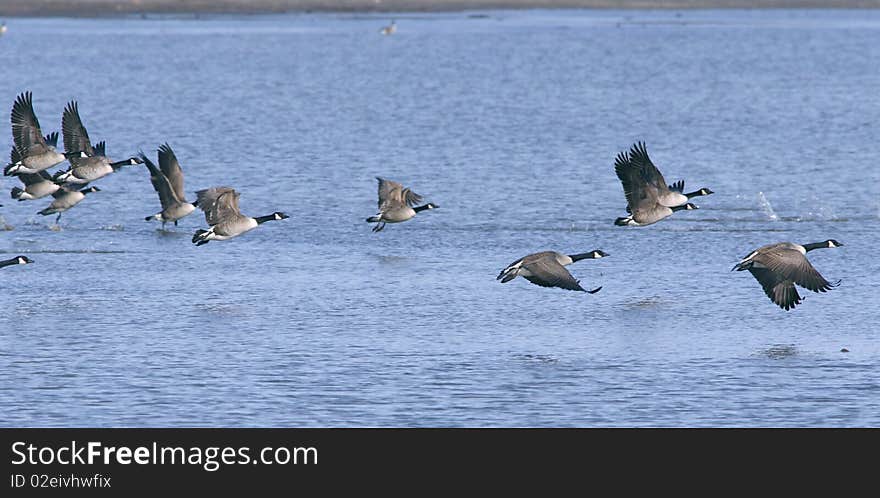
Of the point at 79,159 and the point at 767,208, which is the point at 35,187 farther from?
the point at 767,208

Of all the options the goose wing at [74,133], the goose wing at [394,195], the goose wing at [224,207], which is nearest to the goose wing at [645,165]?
the goose wing at [394,195]

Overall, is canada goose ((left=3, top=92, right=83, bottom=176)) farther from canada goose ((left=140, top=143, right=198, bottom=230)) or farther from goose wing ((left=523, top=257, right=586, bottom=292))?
goose wing ((left=523, top=257, right=586, bottom=292))

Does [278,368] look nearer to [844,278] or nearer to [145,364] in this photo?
[145,364]

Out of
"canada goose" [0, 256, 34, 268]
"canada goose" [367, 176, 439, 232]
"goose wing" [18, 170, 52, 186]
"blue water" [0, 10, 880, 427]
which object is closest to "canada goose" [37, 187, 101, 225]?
"blue water" [0, 10, 880, 427]

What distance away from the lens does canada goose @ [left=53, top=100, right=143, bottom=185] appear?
23.9m

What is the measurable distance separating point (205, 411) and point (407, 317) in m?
4.72

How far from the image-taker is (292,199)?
30.5 meters

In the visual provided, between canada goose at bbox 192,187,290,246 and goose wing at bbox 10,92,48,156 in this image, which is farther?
goose wing at bbox 10,92,48,156

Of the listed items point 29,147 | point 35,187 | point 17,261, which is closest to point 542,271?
point 17,261

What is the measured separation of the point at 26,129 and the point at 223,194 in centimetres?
326

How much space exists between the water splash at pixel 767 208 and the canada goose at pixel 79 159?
33.8ft

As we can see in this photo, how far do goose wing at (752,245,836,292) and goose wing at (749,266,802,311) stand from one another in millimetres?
46

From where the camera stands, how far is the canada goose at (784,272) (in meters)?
18.4
